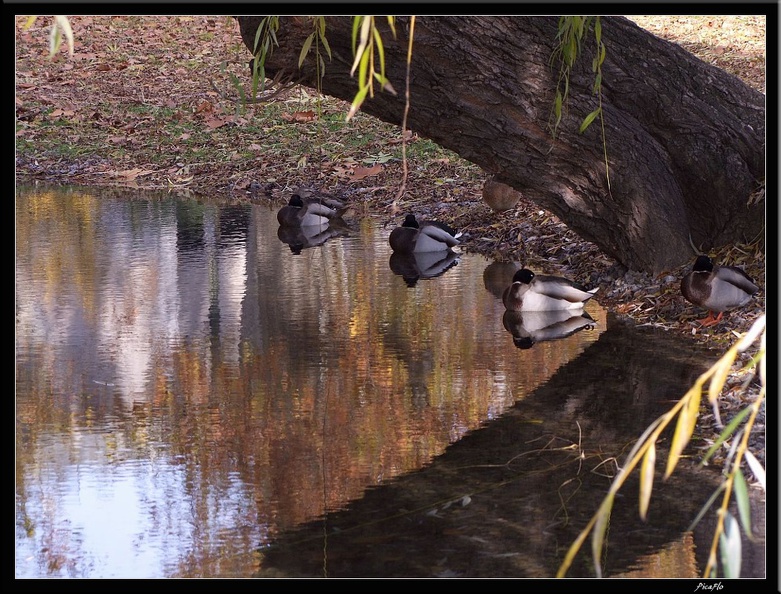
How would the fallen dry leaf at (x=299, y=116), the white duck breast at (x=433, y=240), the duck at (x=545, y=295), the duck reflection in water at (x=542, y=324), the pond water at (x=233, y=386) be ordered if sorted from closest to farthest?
the pond water at (x=233, y=386) < the duck reflection in water at (x=542, y=324) < the duck at (x=545, y=295) < the white duck breast at (x=433, y=240) < the fallen dry leaf at (x=299, y=116)

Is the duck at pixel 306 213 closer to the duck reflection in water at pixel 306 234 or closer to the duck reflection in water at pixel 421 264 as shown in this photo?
the duck reflection in water at pixel 306 234

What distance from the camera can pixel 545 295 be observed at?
7246 millimetres

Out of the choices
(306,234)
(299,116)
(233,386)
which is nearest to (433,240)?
(306,234)

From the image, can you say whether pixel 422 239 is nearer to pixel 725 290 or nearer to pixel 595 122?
pixel 595 122

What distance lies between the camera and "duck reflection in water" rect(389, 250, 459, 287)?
8.66 meters

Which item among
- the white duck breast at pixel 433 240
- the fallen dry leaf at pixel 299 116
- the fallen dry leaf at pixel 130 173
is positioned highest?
the fallen dry leaf at pixel 299 116

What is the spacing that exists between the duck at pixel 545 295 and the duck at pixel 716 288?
0.87 metres

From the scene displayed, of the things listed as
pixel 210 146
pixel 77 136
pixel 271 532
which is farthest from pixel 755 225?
pixel 77 136

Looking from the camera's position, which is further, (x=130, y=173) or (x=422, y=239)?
(x=130, y=173)

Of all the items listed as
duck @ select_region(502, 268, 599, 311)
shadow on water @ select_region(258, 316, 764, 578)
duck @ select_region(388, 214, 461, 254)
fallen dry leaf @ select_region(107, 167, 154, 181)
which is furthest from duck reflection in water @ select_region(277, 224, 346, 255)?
shadow on water @ select_region(258, 316, 764, 578)

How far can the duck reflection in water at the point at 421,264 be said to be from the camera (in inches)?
341

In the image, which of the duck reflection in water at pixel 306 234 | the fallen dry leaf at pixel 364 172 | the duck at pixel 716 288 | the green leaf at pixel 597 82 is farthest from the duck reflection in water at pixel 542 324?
the fallen dry leaf at pixel 364 172

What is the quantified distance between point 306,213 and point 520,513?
692cm

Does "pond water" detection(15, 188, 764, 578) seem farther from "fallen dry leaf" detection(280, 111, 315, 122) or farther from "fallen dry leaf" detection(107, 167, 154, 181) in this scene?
"fallen dry leaf" detection(280, 111, 315, 122)
